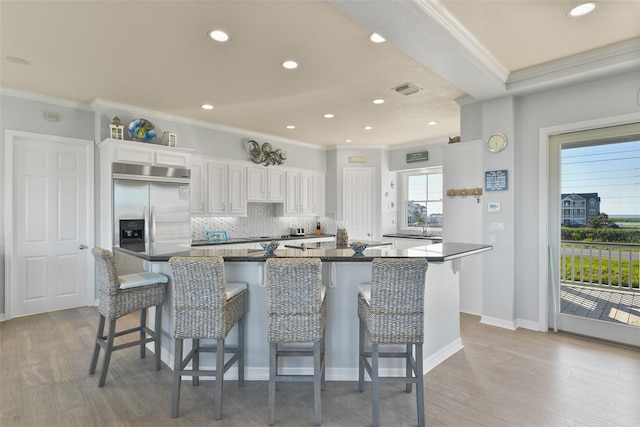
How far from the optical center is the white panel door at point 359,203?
705 centimetres

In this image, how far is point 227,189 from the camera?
565 cm

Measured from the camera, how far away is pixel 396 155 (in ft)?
23.6

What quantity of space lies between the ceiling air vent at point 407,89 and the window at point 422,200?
312cm

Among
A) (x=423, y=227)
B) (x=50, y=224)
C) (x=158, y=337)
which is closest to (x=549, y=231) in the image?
(x=423, y=227)

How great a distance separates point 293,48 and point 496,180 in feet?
9.27

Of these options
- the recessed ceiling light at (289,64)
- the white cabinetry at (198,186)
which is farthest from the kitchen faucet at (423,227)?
the recessed ceiling light at (289,64)

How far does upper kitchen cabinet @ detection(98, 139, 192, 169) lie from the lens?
14.0ft

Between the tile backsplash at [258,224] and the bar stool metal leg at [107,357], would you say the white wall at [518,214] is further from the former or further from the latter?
the bar stool metal leg at [107,357]

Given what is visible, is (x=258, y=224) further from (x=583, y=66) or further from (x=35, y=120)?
(x=583, y=66)

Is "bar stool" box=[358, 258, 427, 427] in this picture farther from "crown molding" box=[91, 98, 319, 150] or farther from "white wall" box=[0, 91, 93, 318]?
"white wall" box=[0, 91, 93, 318]

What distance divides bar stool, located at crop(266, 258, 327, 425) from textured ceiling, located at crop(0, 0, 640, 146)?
5.90 ft

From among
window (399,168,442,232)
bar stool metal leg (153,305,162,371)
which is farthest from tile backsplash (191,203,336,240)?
bar stool metal leg (153,305,162,371)

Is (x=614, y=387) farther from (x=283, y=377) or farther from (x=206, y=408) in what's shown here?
(x=206, y=408)

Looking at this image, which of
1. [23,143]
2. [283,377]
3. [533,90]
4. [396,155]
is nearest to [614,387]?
[283,377]
